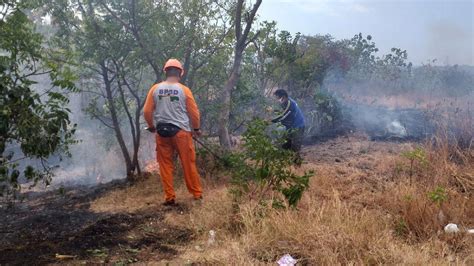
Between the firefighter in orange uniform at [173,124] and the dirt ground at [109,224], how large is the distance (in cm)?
34

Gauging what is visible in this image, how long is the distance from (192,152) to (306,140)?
7.15 metres

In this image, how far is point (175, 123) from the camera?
19.3ft

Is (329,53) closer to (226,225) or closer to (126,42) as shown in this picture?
(126,42)

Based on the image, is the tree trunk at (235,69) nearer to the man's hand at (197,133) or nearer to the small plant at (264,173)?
the man's hand at (197,133)

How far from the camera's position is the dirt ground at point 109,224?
3967 mm

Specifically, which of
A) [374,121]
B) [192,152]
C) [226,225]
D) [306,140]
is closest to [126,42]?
[192,152]

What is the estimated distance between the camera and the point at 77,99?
1421 cm

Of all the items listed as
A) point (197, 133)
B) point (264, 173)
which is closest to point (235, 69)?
point (197, 133)

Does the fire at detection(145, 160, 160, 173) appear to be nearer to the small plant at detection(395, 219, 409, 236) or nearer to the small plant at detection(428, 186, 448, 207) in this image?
the small plant at detection(395, 219, 409, 236)

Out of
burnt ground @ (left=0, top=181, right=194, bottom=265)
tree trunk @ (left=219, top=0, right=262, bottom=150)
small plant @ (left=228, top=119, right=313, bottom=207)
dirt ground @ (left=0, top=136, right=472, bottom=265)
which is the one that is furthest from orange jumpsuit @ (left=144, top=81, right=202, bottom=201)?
tree trunk @ (left=219, top=0, right=262, bottom=150)

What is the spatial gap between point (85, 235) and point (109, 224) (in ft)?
1.19

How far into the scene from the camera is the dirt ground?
397 centimetres

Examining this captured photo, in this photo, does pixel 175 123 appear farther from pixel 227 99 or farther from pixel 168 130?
pixel 227 99

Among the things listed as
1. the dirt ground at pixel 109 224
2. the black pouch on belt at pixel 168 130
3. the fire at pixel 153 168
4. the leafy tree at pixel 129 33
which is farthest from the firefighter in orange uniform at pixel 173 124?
the fire at pixel 153 168
